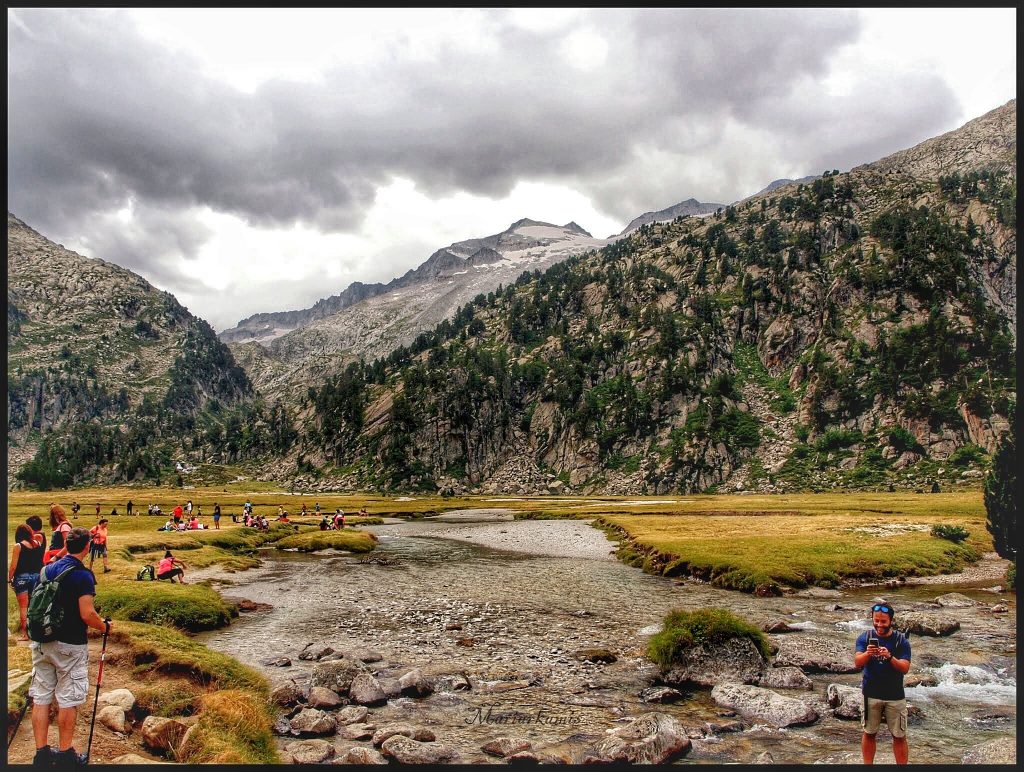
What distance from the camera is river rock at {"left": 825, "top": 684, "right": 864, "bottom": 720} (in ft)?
61.5

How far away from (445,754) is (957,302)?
22305cm

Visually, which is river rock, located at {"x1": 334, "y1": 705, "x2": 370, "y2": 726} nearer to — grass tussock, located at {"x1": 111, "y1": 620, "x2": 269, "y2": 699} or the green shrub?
grass tussock, located at {"x1": 111, "y1": 620, "x2": 269, "y2": 699}

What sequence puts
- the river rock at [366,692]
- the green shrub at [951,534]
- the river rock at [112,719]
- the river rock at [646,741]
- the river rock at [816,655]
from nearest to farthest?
the river rock at [112,719]
the river rock at [646,741]
the river rock at [366,692]
the river rock at [816,655]
the green shrub at [951,534]

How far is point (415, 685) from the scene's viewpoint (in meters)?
21.2

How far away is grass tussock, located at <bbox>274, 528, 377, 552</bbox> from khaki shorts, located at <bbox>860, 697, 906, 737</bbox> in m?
59.9

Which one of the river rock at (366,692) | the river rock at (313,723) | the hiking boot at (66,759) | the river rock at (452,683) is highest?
the hiking boot at (66,759)

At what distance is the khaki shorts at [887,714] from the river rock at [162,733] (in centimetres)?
1811

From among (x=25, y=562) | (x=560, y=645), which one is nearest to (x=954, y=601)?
(x=560, y=645)

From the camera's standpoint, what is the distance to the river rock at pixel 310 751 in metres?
15.2

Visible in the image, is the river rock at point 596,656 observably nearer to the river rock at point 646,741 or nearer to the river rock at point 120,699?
the river rock at point 646,741

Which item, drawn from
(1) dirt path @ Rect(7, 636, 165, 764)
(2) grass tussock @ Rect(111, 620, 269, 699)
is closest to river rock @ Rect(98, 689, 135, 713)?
(1) dirt path @ Rect(7, 636, 165, 764)

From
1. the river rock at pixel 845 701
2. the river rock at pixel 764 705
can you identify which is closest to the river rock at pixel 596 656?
the river rock at pixel 764 705

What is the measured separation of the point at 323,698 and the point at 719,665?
15.7 m

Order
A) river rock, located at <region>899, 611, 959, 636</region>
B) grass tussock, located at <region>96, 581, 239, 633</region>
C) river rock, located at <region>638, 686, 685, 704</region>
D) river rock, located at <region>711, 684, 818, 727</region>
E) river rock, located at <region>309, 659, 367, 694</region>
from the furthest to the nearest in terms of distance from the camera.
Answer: grass tussock, located at <region>96, 581, 239, 633</region>, river rock, located at <region>899, 611, 959, 636</region>, river rock, located at <region>309, 659, 367, 694</region>, river rock, located at <region>638, 686, 685, 704</region>, river rock, located at <region>711, 684, 818, 727</region>
